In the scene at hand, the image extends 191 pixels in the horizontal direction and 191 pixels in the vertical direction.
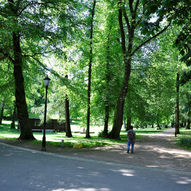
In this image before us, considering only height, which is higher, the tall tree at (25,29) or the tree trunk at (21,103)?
the tall tree at (25,29)

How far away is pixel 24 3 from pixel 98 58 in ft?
34.8

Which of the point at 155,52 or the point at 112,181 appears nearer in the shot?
the point at 112,181

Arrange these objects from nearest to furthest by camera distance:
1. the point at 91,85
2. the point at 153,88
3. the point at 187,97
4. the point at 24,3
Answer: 1. the point at 24,3
2. the point at 153,88
3. the point at 91,85
4. the point at 187,97

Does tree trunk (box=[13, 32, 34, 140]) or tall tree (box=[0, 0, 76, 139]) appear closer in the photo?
tall tree (box=[0, 0, 76, 139])

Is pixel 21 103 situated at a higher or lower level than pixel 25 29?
lower

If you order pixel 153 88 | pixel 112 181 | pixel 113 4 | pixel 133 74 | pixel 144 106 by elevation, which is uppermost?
pixel 113 4

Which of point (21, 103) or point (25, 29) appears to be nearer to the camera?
point (25, 29)

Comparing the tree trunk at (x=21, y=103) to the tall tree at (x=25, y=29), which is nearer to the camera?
the tall tree at (x=25, y=29)

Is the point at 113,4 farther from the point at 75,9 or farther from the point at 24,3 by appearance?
the point at 24,3

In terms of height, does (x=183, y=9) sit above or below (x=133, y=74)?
below

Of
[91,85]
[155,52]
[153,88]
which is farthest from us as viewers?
[91,85]

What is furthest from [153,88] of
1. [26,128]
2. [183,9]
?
[183,9]

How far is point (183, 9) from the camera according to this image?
273 inches

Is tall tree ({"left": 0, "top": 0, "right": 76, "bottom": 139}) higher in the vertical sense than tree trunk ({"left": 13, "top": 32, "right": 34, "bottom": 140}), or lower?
higher
